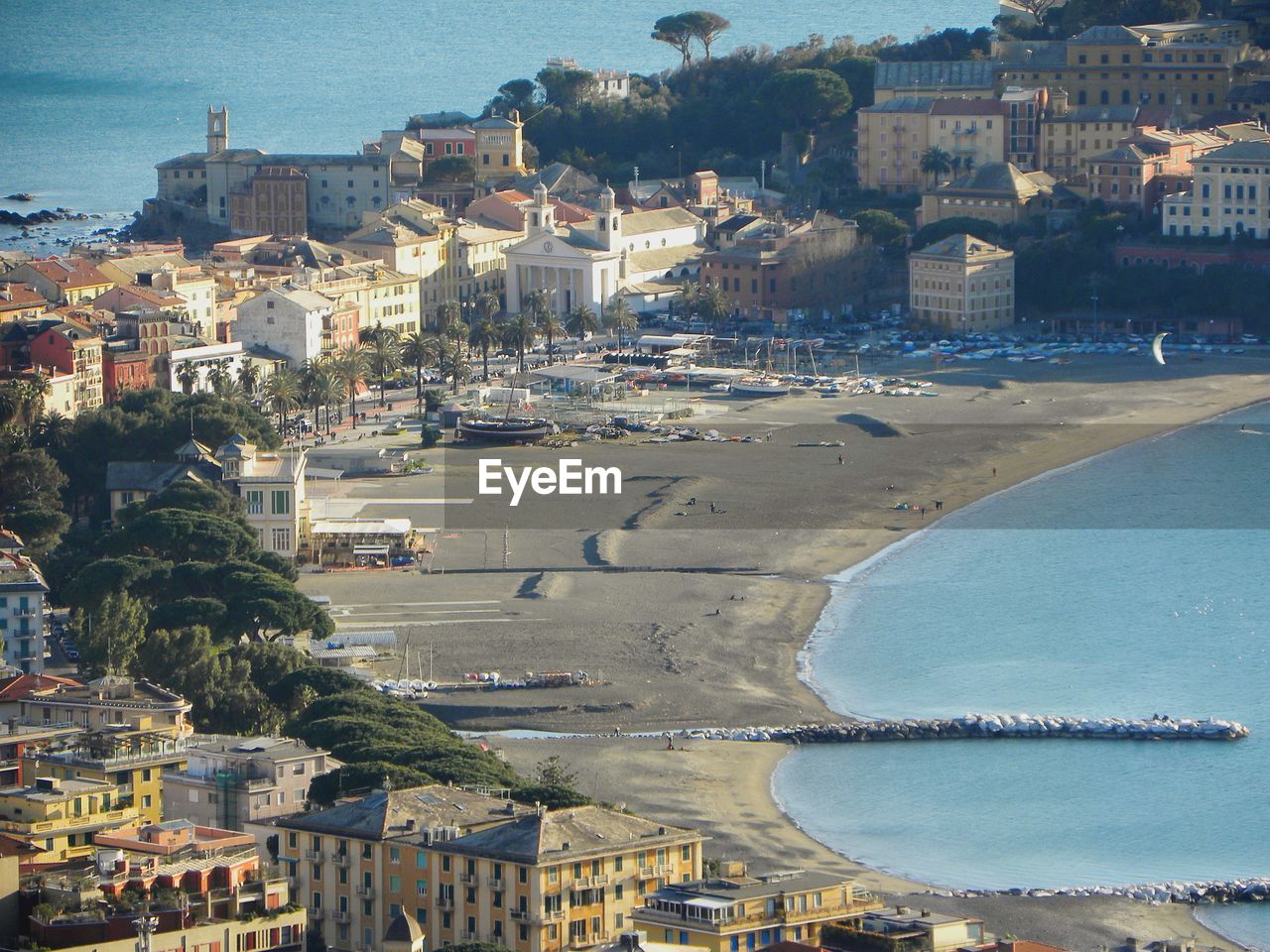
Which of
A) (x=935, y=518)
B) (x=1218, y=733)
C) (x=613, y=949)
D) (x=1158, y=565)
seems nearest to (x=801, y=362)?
(x=935, y=518)

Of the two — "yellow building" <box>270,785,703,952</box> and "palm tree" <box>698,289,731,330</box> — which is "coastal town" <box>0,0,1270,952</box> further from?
"palm tree" <box>698,289,731,330</box>

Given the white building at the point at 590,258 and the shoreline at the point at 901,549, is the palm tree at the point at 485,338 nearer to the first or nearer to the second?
the white building at the point at 590,258

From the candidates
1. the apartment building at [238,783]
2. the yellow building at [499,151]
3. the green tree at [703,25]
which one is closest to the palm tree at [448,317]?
the yellow building at [499,151]

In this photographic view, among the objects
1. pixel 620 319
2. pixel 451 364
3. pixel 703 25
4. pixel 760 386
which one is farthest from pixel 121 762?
pixel 703 25

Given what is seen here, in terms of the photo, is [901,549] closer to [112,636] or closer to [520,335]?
[112,636]

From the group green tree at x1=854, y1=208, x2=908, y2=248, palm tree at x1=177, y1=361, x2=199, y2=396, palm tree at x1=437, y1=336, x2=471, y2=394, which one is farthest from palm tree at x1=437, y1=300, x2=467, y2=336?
green tree at x1=854, y1=208, x2=908, y2=248

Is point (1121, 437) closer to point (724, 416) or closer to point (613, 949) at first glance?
point (724, 416)

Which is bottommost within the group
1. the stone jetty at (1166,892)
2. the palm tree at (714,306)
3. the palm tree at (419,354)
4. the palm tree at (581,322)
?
the stone jetty at (1166,892)
